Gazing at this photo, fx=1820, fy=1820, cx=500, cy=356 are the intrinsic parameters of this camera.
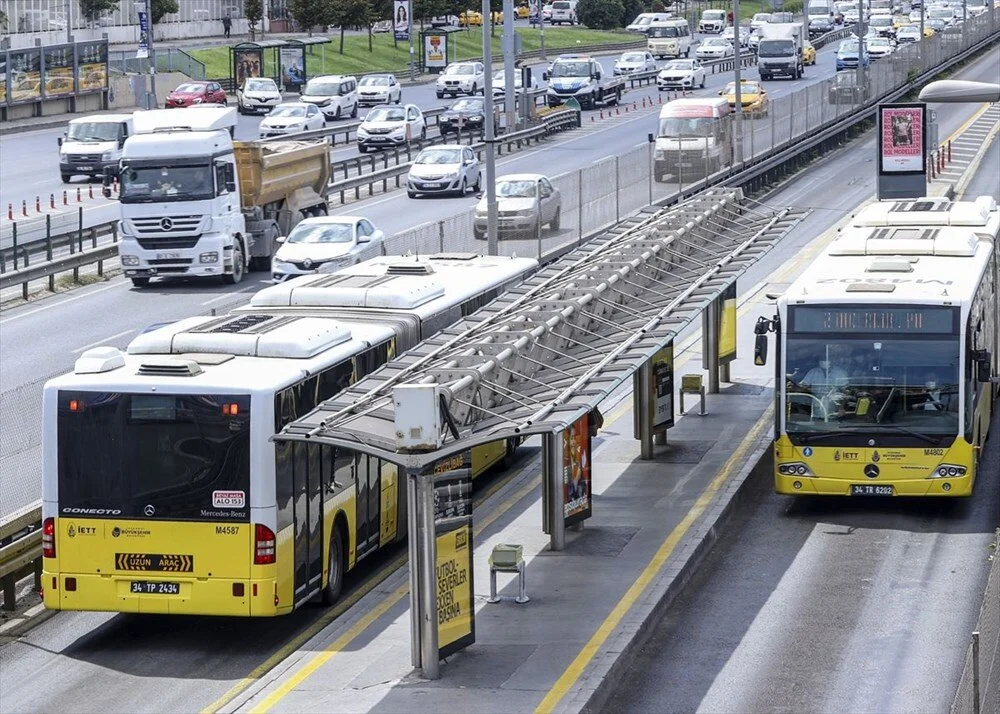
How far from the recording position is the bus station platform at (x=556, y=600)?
14.4 m

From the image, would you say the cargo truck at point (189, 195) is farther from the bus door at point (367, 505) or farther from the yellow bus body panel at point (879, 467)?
the bus door at point (367, 505)

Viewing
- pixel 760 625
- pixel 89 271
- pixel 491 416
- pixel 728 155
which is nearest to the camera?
pixel 491 416

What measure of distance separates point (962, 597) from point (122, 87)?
67.5 metres

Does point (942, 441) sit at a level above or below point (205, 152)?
below

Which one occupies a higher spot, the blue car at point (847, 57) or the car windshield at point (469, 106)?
the blue car at point (847, 57)

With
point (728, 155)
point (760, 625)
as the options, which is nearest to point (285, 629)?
point (760, 625)

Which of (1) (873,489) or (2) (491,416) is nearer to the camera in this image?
(2) (491,416)

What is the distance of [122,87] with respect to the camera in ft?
263

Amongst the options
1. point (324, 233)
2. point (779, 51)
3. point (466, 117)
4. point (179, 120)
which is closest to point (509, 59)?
point (466, 117)

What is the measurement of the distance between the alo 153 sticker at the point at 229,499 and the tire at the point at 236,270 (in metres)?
24.4

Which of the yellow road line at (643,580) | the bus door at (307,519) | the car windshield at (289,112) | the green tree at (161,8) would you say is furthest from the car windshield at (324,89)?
the bus door at (307,519)

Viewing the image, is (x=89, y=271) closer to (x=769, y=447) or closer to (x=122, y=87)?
(x=769, y=447)

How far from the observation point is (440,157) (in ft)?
181

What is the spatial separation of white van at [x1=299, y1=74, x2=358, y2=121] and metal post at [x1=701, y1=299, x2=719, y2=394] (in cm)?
5158
